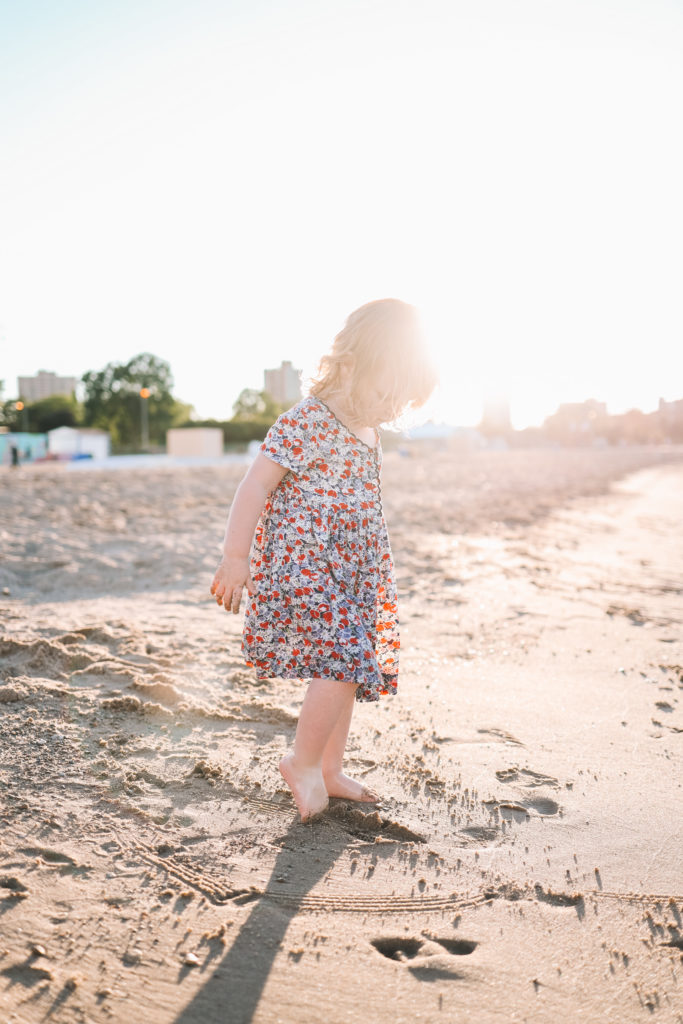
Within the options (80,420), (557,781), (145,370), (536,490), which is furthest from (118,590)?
(80,420)

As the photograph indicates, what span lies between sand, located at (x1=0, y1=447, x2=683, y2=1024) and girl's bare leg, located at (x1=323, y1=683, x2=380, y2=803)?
52 mm

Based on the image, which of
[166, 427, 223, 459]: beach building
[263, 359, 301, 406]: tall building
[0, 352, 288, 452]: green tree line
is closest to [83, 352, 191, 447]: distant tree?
[0, 352, 288, 452]: green tree line

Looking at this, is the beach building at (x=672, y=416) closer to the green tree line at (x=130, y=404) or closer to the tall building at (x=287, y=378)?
the tall building at (x=287, y=378)

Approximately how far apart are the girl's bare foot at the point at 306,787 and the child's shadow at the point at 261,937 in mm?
33

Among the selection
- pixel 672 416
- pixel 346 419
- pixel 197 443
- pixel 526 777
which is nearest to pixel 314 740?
pixel 526 777

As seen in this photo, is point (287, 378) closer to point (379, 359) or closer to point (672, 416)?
point (379, 359)

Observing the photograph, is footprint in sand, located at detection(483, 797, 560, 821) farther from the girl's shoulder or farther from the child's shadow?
the girl's shoulder

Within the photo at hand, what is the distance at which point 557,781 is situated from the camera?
2.14m

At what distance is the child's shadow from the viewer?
47.2 inches

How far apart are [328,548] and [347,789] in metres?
0.63

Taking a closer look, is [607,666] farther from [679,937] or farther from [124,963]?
[124,963]

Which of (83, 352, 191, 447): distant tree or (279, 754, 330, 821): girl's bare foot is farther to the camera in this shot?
(83, 352, 191, 447): distant tree

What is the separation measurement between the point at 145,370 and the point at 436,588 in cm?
5731

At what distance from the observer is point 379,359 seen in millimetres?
1996
